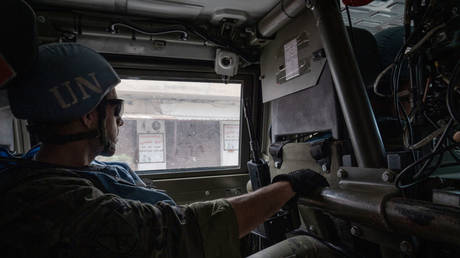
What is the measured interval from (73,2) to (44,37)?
0.33m

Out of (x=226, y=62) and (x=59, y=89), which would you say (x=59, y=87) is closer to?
(x=59, y=89)

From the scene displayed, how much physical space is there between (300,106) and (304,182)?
0.66 metres

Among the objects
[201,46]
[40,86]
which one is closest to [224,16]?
[201,46]

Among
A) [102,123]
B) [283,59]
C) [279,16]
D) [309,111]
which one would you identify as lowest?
[102,123]

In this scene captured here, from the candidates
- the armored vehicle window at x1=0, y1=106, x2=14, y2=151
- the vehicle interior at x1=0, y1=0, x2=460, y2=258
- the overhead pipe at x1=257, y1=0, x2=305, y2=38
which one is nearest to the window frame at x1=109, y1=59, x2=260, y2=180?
the vehicle interior at x1=0, y1=0, x2=460, y2=258

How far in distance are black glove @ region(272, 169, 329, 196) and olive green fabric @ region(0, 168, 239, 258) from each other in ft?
1.47

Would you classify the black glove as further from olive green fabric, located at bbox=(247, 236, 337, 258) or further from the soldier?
olive green fabric, located at bbox=(247, 236, 337, 258)

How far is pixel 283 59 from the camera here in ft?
7.03

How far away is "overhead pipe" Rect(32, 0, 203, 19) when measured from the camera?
198 cm

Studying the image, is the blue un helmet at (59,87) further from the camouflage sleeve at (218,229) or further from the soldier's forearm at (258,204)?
the soldier's forearm at (258,204)

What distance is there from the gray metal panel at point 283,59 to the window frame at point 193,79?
0.38m

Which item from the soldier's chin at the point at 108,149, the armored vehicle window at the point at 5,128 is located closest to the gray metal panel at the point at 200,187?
the armored vehicle window at the point at 5,128

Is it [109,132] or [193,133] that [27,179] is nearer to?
[109,132]

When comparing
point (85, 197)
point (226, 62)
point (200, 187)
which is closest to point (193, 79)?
point (226, 62)
